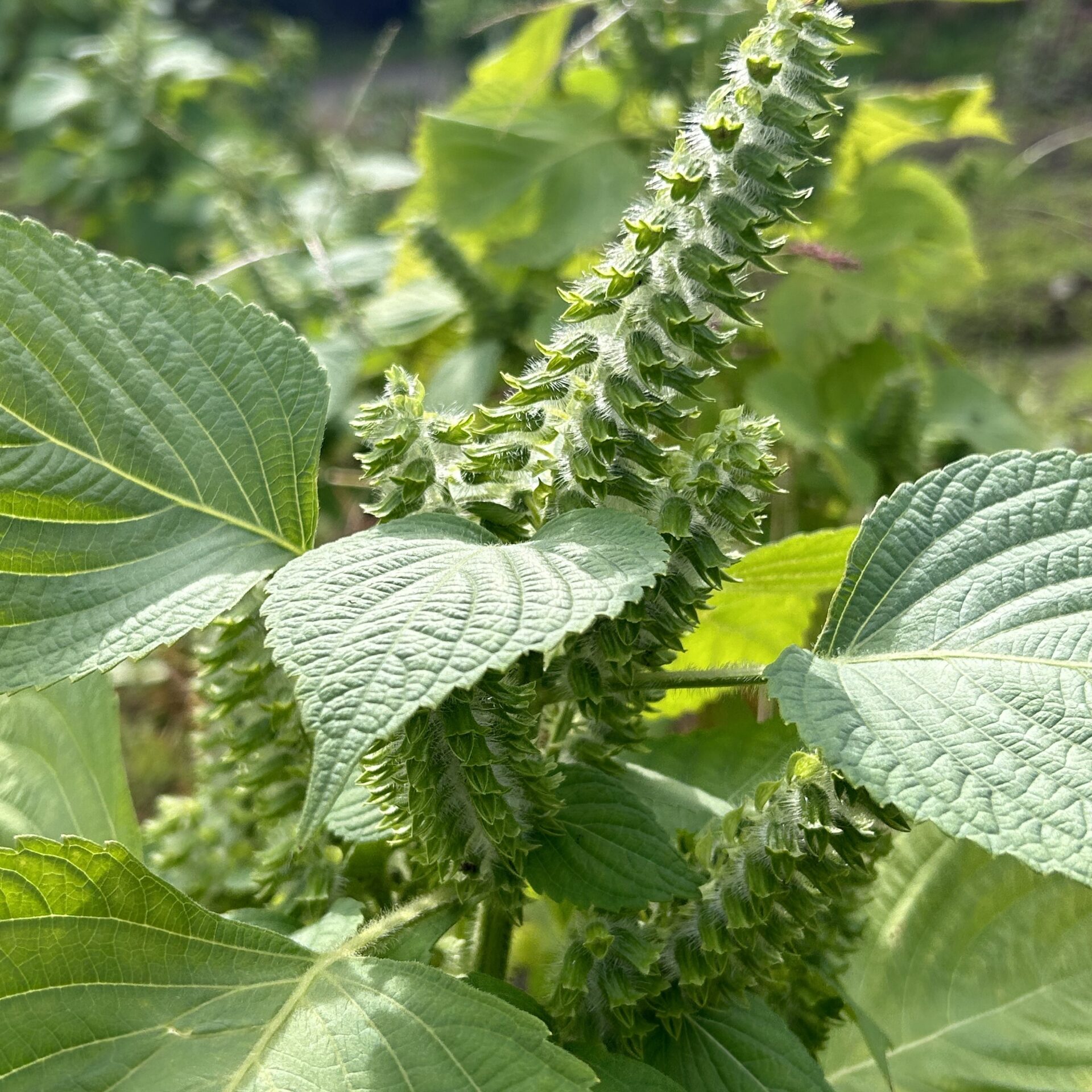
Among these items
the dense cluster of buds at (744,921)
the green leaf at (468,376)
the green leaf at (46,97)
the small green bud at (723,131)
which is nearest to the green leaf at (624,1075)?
the dense cluster of buds at (744,921)

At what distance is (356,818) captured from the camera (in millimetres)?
491

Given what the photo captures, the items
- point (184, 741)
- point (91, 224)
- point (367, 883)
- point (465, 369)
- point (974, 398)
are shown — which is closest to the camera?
point (367, 883)

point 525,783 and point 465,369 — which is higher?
point 525,783

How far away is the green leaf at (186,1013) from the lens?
0.39 m

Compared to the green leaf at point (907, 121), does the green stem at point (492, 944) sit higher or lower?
lower

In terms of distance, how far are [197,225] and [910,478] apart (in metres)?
1.46

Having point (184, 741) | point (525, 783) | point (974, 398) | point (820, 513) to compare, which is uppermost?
point (525, 783)

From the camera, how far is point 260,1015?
0.42 m

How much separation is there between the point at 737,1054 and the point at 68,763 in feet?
1.14

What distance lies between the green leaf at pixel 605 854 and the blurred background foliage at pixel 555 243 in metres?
0.12

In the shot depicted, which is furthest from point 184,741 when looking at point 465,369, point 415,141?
point 415,141

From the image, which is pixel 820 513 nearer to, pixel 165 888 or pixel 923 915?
pixel 923 915

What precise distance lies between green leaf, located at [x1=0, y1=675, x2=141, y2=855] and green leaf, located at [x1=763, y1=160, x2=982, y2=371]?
708 millimetres

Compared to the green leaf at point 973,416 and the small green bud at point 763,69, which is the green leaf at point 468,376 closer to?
the green leaf at point 973,416
